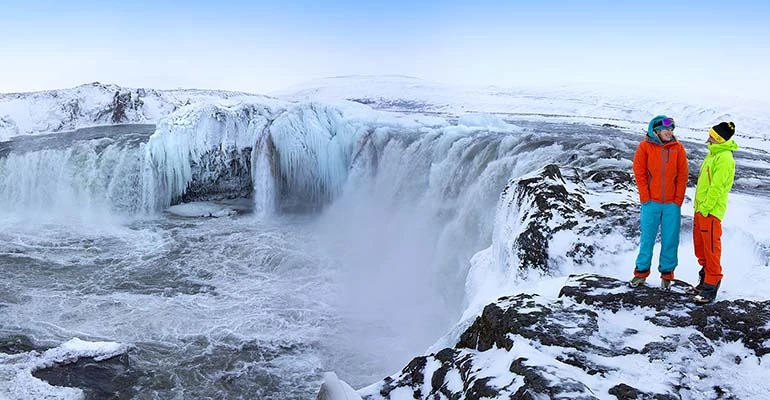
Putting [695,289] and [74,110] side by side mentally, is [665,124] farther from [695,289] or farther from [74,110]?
[74,110]

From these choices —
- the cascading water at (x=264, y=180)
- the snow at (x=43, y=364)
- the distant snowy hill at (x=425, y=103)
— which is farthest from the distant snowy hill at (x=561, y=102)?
the snow at (x=43, y=364)

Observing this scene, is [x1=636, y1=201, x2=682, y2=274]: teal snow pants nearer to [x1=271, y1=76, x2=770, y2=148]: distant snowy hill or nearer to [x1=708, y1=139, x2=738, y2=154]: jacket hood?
[x1=708, y1=139, x2=738, y2=154]: jacket hood

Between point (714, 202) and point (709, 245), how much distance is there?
14.8 inches

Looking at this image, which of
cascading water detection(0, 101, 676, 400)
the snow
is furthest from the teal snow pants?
the snow

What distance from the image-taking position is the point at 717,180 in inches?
178

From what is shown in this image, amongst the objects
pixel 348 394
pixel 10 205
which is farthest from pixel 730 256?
pixel 10 205

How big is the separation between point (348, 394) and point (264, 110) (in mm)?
19667

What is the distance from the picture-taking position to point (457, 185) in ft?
51.3

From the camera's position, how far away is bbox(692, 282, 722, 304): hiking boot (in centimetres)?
440

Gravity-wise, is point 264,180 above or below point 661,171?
below

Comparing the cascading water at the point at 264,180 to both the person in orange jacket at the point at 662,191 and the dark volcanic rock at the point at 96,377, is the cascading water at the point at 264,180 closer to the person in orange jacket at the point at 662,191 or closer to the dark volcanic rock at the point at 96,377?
the dark volcanic rock at the point at 96,377

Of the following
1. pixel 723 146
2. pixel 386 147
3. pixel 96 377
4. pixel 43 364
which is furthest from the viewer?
pixel 386 147

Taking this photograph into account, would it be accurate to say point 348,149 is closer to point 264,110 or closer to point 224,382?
point 264,110

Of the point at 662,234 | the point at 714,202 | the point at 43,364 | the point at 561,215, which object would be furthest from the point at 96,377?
the point at 714,202
